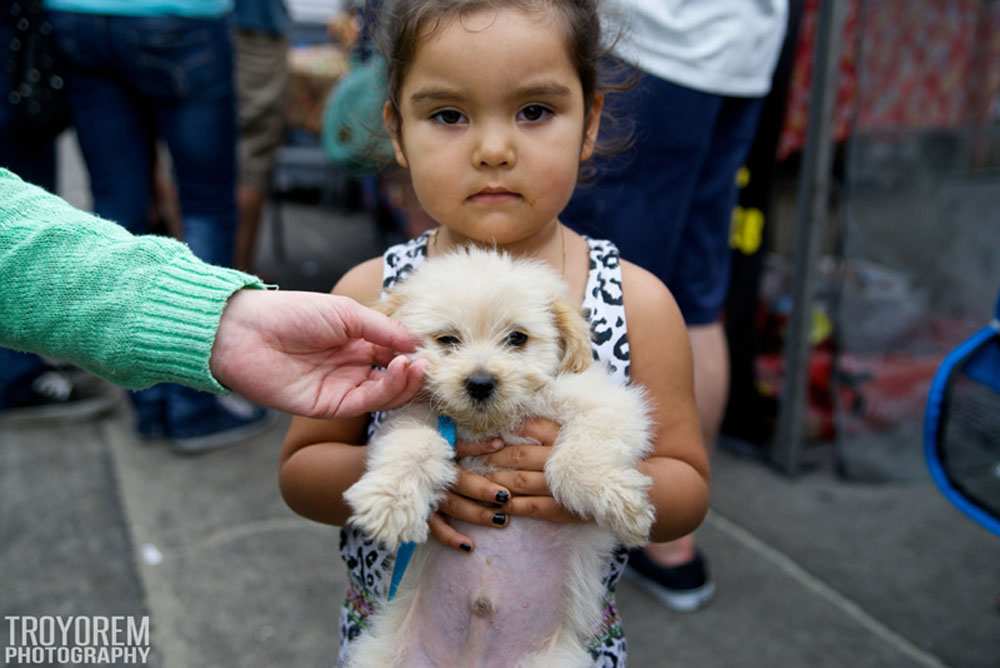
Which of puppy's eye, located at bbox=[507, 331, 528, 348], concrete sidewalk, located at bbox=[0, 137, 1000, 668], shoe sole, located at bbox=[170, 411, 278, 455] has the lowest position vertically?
shoe sole, located at bbox=[170, 411, 278, 455]

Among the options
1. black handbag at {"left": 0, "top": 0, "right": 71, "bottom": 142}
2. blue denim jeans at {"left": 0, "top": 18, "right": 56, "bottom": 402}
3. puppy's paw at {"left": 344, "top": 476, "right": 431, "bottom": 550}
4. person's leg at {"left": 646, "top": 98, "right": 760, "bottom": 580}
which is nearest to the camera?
puppy's paw at {"left": 344, "top": 476, "right": 431, "bottom": 550}

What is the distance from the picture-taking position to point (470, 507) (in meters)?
1.35

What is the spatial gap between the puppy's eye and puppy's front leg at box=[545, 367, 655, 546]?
0.31ft

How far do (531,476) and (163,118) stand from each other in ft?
9.60

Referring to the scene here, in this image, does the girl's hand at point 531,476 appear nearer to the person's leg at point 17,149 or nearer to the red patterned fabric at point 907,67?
the red patterned fabric at point 907,67

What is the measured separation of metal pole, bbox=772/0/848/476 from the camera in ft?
10.4

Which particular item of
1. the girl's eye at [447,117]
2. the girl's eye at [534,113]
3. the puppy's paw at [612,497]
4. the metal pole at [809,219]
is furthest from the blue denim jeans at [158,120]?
the puppy's paw at [612,497]

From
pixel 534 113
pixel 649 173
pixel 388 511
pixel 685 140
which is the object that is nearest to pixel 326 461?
pixel 388 511

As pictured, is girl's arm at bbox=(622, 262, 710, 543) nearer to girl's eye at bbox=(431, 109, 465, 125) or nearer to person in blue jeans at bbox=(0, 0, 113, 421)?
girl's eye at bbox=(431, 109, 465, 125)

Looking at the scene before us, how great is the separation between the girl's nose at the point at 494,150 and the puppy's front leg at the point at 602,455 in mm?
410

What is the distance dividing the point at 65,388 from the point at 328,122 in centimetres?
224

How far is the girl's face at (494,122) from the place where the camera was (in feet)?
4.55

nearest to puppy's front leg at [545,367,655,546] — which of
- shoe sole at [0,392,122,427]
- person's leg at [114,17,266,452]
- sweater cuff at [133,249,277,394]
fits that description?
sweater cuff at [133,249,277,394]

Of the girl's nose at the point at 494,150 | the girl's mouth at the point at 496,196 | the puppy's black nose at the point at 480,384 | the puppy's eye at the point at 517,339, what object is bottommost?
the puppy's black nose at the point at 480,384
